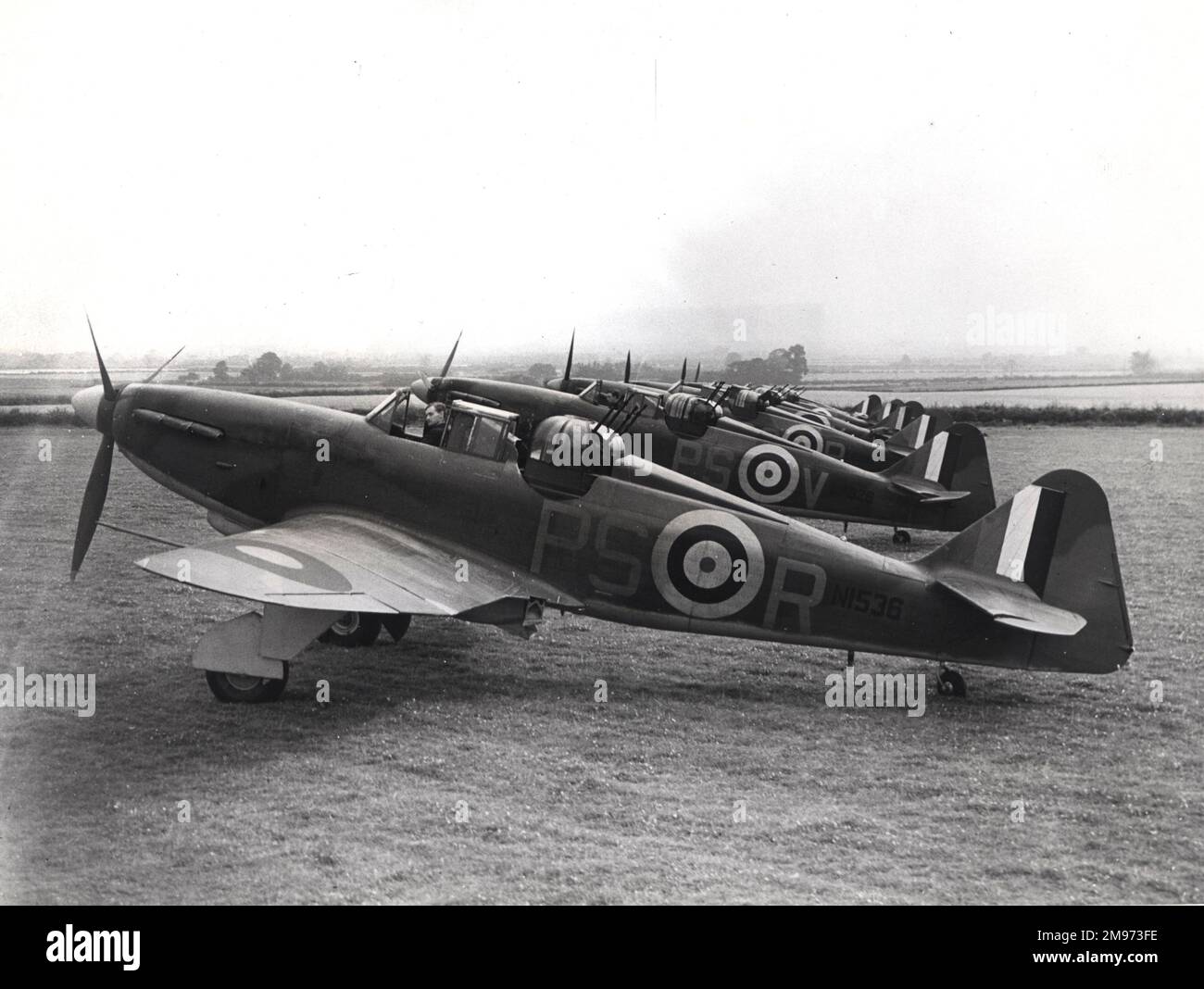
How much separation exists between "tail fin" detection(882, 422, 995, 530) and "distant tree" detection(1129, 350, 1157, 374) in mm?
4671

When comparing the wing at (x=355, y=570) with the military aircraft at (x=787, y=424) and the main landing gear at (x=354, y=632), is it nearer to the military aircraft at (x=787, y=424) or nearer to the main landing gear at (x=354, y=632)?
the main landing gear at (x=354, y=632)

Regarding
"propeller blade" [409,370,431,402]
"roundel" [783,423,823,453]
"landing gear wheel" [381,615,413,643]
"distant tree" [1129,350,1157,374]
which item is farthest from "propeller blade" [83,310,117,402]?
"distant tree" [1129,350,1157,374]

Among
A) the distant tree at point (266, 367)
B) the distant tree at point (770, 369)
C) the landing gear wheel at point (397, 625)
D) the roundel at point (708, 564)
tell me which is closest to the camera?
the roundel at point (708, 564)

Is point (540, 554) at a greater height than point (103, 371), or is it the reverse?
point (103, 371)

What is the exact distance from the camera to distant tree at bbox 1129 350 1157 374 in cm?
1625

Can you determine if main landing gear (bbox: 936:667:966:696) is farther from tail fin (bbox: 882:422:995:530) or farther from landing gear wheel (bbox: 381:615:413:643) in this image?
tail fin (bbox: 882:422:995:530)

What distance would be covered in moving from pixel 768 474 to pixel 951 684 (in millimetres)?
6517

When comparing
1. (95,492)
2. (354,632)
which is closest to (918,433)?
(354,632)

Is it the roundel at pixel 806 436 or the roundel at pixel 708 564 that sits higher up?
the roundel at pixel 806 436

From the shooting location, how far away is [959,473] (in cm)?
1323

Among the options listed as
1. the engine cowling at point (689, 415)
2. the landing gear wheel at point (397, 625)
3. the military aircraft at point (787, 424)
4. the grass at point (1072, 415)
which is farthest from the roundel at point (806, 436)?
the grass at point (1072, 415)

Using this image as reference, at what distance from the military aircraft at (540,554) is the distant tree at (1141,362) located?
37.4 feet

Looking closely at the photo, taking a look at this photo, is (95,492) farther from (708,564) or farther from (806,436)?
(806,436)

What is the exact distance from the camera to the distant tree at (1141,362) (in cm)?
1625
